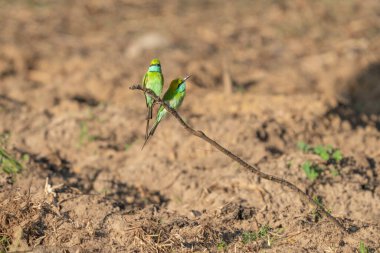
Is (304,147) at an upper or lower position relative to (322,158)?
upper

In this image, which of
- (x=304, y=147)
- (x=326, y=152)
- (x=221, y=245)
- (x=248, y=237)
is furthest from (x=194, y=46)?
(x=221, y=245)

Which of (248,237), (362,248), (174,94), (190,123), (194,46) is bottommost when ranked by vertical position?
(362,248)

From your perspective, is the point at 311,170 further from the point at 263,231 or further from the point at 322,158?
the point at 263,231

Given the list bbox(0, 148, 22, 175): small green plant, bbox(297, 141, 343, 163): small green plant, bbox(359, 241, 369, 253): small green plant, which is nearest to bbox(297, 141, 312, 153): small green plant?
bbox(297, 141, 343, 163): small green plant

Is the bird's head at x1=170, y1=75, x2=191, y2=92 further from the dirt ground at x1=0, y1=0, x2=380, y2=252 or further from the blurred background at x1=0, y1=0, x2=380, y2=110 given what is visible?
the blurred background at x1=0, y1=0, x2=380, y2=110

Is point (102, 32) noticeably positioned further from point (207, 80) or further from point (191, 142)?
point (191, 142)

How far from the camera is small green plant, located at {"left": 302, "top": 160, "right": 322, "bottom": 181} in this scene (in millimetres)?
4250

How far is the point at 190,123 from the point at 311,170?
4.59 ft

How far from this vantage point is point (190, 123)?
534 centimetres

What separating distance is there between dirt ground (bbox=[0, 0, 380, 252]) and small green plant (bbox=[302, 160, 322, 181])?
0.04m

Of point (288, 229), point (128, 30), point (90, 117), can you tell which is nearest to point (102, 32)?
point (128, 30)

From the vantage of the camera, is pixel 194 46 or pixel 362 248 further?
pixel 194 46

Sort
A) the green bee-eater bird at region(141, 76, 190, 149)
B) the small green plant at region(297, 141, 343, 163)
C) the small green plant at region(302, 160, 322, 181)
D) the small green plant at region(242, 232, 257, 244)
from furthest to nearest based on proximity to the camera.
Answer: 1. the small green plant at region(297, 141, 343, 163)
2. the small green plant at region(302, 160, 322, 181)
3. the small green plant at region(242, 232, 257, 244)
4. the green bee-eater bird at region(141, 76, 190, 149)

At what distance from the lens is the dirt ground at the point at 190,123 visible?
142 inches
